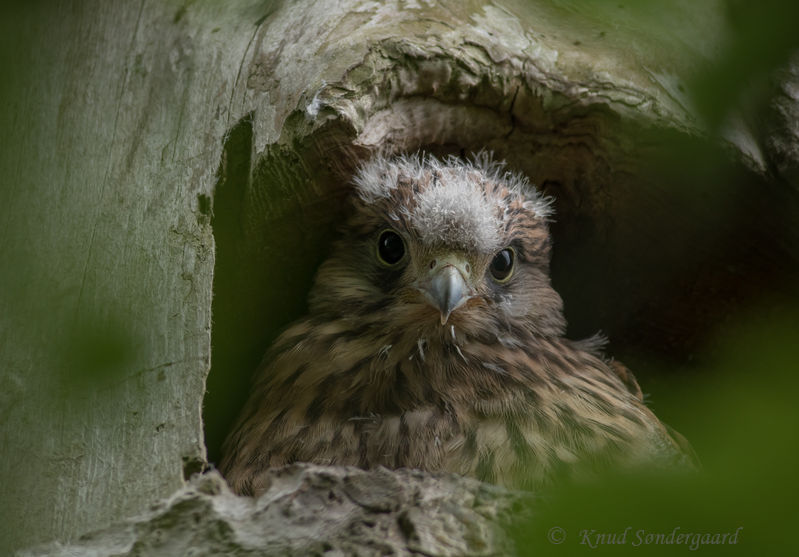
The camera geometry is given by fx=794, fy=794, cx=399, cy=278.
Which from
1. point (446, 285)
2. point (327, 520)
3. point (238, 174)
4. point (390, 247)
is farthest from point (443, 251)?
point (327, 520)

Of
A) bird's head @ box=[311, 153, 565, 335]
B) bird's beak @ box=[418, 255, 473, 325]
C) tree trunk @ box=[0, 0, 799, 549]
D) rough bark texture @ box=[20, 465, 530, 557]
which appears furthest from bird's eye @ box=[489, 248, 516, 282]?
rough bark texture @ box=[20, 465, 530, 557]

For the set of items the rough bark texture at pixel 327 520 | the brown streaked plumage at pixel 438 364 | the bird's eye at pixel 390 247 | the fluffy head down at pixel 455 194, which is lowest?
the rough bark texture at pixel 327 520

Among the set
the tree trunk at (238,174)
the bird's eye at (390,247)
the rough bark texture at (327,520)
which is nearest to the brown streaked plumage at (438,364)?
the bird's eye at (390,247)

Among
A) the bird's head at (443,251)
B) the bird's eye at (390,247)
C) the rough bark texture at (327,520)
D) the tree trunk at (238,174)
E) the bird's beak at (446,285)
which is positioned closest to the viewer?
the rough bark texture at (327,520)

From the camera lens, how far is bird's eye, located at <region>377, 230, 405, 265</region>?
134 inches

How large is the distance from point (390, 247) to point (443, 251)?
1.34ft

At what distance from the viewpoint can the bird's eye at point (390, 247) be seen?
134 inches

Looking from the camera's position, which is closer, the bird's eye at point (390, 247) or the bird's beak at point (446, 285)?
the bird's beak at point (446, 285)

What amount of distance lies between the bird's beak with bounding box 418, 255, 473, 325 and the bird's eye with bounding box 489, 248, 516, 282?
1.14ft

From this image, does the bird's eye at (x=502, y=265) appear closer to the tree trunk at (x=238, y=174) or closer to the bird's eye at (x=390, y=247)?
the bird's eye at (x=390, y=247)

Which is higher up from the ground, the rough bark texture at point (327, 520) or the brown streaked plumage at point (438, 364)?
the brown streaked plumage at point (438, 364)

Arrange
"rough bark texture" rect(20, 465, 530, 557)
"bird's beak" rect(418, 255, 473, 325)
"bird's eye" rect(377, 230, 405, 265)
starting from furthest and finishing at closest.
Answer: "bird's eye" rect(377, 230, 405, 265) < "bird's beak" rect(418, 255, 473, 325) < "rough bark texture" rect(20, 465, 530, 557)

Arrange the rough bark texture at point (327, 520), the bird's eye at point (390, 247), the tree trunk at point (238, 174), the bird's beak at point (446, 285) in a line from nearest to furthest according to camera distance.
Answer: the rough bark texture at point (327, 520) < the tree trunk at point (238, 174) < the bird's beak at point (446, 285) < the bird's eye at point (390, 247)

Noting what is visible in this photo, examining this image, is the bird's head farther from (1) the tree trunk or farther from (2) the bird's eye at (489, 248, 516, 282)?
(1) the tree trunk
